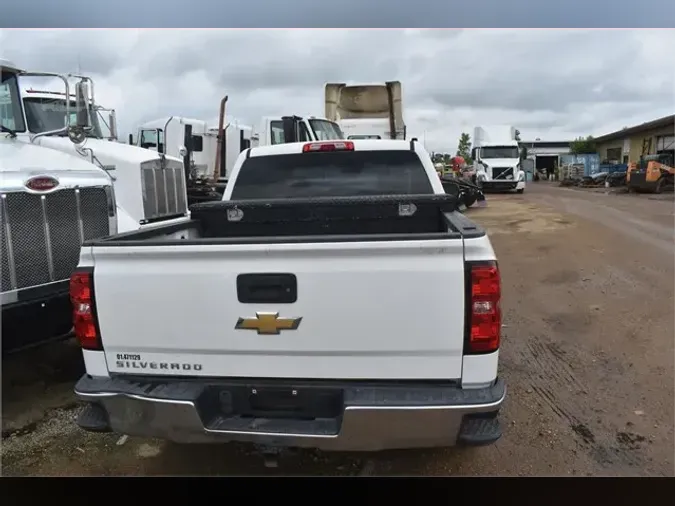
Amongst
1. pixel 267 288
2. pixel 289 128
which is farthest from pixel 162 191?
pixel 289 128

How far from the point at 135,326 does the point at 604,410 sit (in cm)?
335

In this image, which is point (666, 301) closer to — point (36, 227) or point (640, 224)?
point (36, 227)

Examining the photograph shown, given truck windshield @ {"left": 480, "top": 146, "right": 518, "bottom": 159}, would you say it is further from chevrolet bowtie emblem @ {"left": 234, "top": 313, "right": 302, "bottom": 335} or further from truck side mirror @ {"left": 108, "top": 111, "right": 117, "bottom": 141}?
chevrolet bowtie emblem @ {"left": 234, "top": 313, "right": 302, "bottom": 335}

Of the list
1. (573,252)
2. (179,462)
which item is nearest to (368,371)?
(179,462)

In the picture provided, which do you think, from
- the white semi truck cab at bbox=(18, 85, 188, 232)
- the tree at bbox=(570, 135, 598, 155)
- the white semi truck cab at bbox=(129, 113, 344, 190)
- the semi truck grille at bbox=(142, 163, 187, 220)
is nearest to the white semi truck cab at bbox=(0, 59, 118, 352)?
the white semi truck cab at bbox=(18, 85, 188, 232)

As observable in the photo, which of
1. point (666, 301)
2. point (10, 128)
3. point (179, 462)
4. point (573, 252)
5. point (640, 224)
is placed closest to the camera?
point (179, 462)

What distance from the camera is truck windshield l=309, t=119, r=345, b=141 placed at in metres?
12.7

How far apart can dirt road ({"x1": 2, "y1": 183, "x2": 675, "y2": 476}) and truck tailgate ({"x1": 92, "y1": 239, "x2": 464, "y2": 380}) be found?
1057mm

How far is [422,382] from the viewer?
2.60 metres

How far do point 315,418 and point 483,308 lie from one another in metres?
1.00

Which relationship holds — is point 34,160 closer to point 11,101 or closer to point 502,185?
point 11,101

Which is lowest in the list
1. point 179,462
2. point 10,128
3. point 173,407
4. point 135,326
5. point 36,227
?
point 179,462

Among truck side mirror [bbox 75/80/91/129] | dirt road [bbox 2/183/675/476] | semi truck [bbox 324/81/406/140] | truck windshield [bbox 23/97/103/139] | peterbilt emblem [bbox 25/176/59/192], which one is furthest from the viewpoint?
semi truck [bbox 324/81/406/140]

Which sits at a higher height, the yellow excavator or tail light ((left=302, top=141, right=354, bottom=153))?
tail light ((left=302, top=141, right=354, bottom=153))
